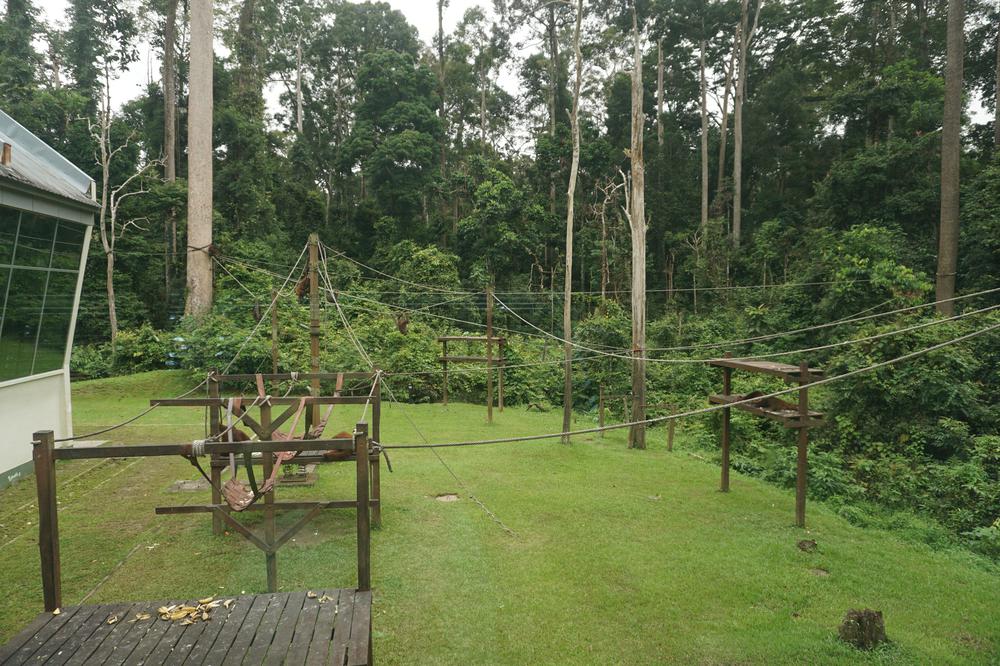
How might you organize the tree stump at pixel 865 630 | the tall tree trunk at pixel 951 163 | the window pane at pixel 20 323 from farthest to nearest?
1. the tall tree trunk at pixel 951 163
2. the window pane at pixel 20 323
3. the tree stump at pixel 865 630

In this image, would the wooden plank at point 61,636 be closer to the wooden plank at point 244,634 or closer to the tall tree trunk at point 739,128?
the wooden plank at point 244,634

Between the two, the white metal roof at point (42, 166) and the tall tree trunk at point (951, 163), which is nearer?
the white metal roof at point (42, 166)

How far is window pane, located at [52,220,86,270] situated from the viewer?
29.9 ft

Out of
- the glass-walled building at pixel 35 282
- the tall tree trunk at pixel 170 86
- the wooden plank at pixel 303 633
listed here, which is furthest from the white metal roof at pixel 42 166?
the tall tree trunk at pixel 170 86

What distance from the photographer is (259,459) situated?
705cm

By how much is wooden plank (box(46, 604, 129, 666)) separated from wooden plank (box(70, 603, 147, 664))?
0.03 m

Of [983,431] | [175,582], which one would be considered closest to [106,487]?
[175,582]

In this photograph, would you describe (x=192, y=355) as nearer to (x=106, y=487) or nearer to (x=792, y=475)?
(x=106, y=487)

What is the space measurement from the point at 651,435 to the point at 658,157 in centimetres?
1895

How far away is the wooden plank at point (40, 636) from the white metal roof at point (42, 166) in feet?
23.2

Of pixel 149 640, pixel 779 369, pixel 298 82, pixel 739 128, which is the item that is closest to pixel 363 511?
pixel 149 640

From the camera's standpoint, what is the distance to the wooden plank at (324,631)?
2850mm

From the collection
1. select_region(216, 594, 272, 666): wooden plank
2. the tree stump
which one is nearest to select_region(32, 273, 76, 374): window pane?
select_region(216, 594, 272, 666): wooden plank

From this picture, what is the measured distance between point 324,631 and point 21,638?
154cm
